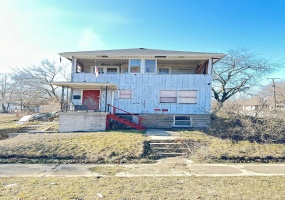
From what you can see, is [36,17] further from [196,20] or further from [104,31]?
[196,20]

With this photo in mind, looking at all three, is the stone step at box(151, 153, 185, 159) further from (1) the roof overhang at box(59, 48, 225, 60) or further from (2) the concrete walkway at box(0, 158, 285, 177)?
(1) the roof overhang at box(59, 48, 225, 60)

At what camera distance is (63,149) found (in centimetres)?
752

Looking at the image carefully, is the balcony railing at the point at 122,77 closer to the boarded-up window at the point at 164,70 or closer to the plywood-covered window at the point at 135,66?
the plywood-covered window at the point at 135,66

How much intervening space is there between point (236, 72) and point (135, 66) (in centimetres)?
1287

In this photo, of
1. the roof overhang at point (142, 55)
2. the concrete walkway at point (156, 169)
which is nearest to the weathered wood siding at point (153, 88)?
the roof overhang at point (142, 55)

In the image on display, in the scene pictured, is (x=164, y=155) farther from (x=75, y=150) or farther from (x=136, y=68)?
(x=136, y=68)

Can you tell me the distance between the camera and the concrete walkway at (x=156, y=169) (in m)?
5.37

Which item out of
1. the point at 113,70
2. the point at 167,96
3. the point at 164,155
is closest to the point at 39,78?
the point at 113,70

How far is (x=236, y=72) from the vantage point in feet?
68.5

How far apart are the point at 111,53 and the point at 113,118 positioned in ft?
15.9

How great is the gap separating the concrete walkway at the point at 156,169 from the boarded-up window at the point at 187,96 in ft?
25.0

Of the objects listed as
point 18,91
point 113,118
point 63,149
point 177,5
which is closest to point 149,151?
point 63,149

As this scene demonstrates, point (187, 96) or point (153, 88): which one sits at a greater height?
point (153, 88)

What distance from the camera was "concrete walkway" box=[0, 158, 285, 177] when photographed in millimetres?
5371
